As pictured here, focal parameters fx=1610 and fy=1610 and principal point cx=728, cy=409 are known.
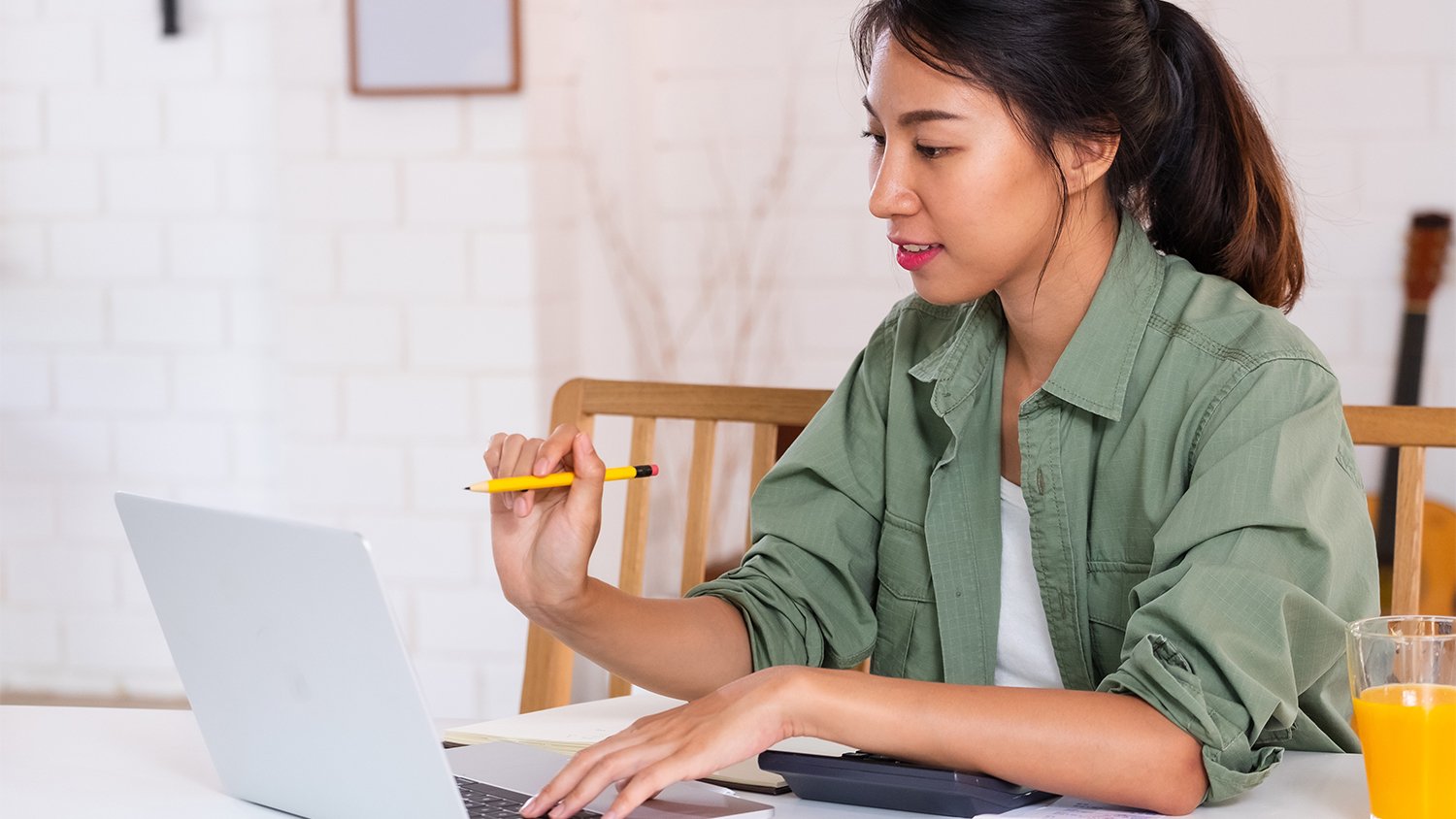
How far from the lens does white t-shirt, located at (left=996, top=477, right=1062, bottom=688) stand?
1240 millimetres

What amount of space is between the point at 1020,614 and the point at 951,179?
349 mm

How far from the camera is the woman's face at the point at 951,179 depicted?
113cm

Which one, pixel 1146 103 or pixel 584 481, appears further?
pixel 1146 103

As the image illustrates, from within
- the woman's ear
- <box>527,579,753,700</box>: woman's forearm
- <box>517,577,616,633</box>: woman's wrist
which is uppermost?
the woman's ear

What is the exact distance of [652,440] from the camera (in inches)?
55.7

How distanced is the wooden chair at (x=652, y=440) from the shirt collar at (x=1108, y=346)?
15 cm

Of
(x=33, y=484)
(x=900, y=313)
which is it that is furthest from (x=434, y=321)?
(x=900, y=313)

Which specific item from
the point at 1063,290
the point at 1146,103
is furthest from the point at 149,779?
the point at 1146,103

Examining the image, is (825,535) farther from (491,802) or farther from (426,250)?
(426,250)

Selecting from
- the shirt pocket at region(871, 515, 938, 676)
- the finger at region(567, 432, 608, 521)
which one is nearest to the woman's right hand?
the finger at region(567, 432, 608, 521)

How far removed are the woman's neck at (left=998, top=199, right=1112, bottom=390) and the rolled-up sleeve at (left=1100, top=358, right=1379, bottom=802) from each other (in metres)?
0.18

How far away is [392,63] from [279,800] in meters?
1.63

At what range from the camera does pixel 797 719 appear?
0.94 meters

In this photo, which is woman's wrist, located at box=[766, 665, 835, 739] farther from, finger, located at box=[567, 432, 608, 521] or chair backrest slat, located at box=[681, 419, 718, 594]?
chair backrest slat, located at box=[681, 419, 718, 594]
